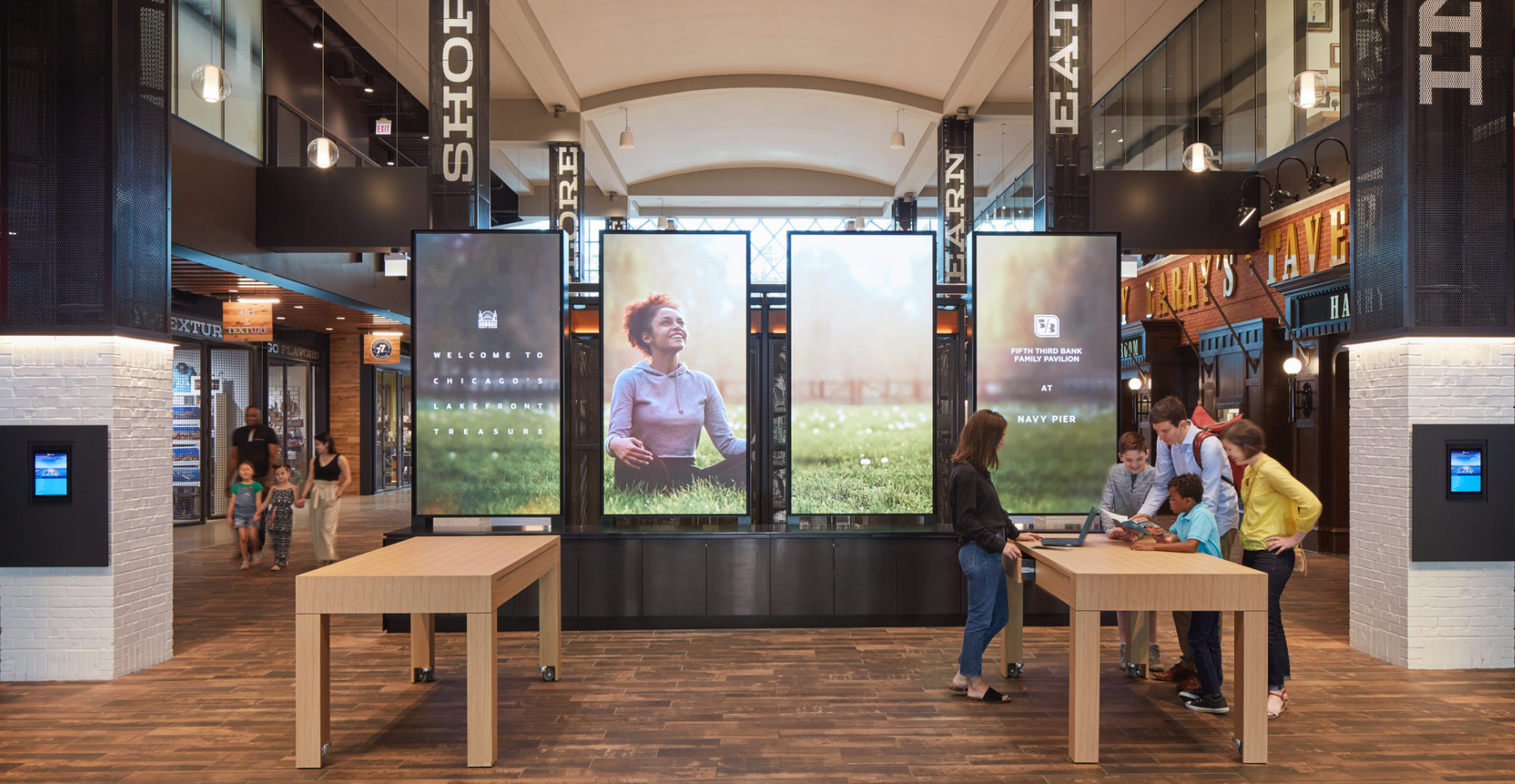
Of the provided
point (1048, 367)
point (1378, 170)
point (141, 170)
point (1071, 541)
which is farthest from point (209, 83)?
point (1378, 170)

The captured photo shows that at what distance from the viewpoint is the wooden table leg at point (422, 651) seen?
17.3 ft

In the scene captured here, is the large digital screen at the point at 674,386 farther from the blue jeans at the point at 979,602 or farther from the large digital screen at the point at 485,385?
the blue jeans at the point at 979,602

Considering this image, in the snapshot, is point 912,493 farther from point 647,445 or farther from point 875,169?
point 875,169

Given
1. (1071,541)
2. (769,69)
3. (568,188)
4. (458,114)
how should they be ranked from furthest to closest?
(568,188) < (769,69) < (458,114) < (1071,541)

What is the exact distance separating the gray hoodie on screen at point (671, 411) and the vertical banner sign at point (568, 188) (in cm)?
783

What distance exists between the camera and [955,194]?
13.7 meters

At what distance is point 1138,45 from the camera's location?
12484 mm

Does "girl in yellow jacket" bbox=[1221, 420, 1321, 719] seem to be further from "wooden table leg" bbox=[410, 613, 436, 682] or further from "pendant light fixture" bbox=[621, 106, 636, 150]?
"pendant light fixture" bbox=[621, 106, 636, 150]

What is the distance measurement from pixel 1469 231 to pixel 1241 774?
3.83m

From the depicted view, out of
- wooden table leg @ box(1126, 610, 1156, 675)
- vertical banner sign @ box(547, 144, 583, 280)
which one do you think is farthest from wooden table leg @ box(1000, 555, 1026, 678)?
vertical banner sign @ box(547, 144, 583, 280)

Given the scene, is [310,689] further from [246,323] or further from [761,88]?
[761,88]

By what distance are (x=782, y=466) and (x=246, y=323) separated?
756 cm

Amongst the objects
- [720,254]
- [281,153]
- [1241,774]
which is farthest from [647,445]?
[281,153]

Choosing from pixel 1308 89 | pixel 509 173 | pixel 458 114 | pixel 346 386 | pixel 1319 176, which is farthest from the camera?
pixel 509 173
